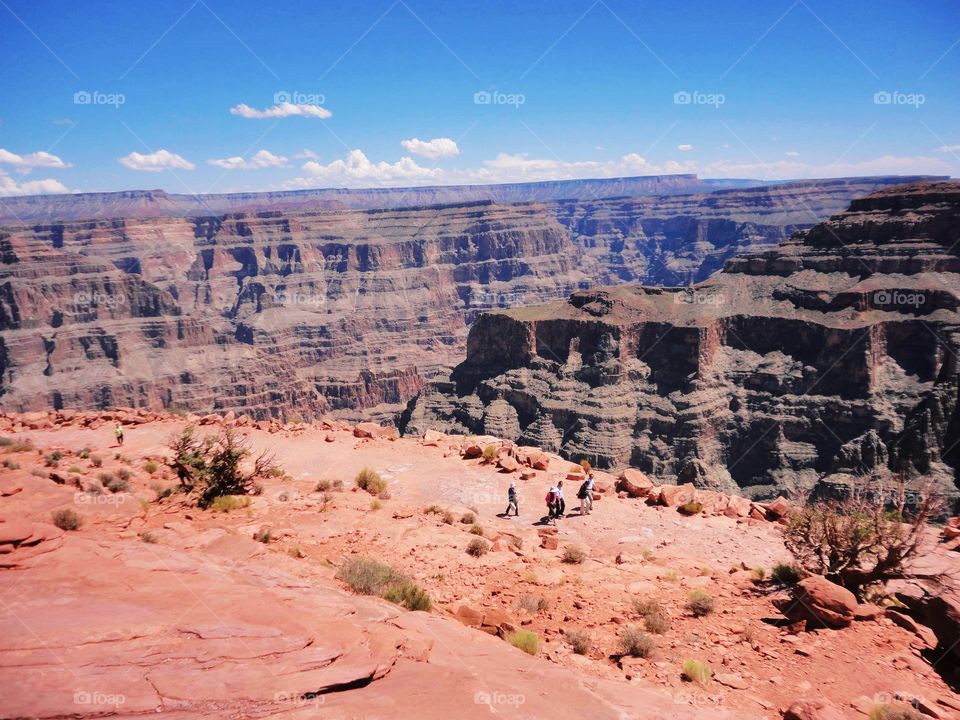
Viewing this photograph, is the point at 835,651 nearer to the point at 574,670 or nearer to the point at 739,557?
the point at 574,670

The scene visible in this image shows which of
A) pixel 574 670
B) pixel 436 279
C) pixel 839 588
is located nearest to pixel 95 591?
pixel 574 670

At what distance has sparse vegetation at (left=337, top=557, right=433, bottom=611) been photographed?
9383 millimetres

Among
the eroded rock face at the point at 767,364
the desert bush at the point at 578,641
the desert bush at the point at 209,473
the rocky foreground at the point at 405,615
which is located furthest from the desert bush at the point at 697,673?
the eroded rock face at the point at 767,364

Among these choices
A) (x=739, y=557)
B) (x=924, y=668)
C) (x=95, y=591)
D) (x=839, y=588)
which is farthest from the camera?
(x=739, y=557)

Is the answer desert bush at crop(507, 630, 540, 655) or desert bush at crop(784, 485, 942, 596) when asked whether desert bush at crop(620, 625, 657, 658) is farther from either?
desert bush at crop(784, 485, 942, 596)

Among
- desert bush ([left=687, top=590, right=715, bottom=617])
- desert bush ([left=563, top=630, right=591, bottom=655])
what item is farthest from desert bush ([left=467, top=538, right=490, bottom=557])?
desert bush ([left=687, top=590, right=715, bottom=617])

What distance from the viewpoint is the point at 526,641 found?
8.51 meters

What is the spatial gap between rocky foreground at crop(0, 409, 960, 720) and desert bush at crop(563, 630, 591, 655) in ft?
0.11

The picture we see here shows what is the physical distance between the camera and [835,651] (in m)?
8.63

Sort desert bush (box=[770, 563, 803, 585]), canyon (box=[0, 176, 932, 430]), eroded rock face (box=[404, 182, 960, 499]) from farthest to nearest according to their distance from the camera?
1. canyon (box=[0, 176, 932, 430])
2. eroded rock face (box=[404, 182, 960, 499])
3. desert bush (box=[770, 563, 803, 585])

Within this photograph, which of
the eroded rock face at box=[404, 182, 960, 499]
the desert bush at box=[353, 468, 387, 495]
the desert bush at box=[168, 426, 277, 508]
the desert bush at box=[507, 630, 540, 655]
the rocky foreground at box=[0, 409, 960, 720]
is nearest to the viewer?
the rocky foreground at box=[0, 409, 960, 720]

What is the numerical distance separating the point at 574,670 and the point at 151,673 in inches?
197

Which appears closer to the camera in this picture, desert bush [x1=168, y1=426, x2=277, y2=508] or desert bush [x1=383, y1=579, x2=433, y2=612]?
desert bush [x1=383, y1=579, x2=433, y2=612]

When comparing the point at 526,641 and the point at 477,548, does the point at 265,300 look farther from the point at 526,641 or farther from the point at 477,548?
the point at 526,641
